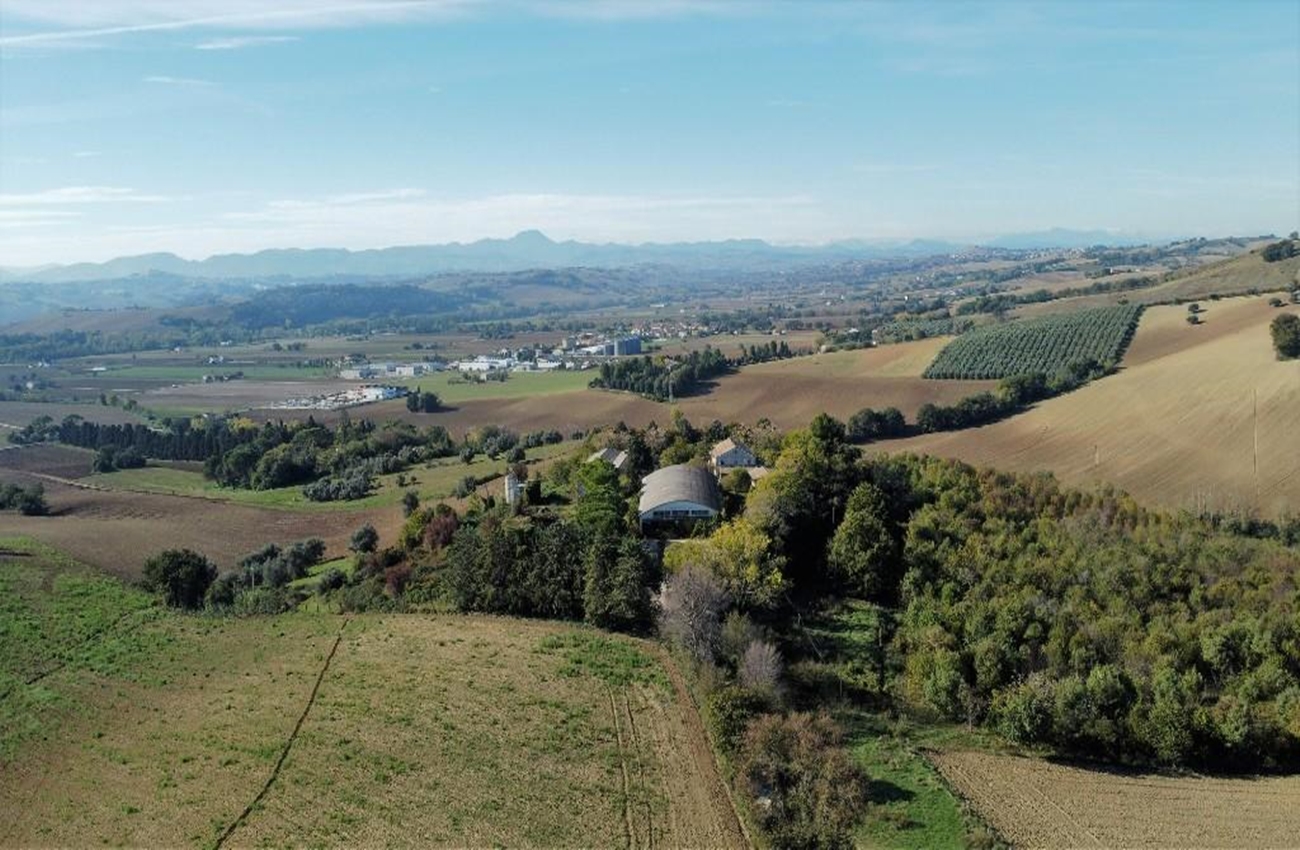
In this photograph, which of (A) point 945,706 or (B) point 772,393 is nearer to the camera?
(A) point 945,706

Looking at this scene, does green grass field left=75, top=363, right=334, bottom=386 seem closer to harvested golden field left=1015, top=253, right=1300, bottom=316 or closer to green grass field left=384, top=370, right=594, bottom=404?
green grass field left=384, top=370, right=594, bottom=404

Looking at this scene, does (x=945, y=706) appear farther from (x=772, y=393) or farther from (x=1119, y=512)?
(x=772, y=393)

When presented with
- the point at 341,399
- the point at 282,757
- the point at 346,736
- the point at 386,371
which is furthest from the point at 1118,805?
the point at 386,371

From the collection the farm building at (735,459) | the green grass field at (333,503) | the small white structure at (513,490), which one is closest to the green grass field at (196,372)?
the green grass field at (333,503)

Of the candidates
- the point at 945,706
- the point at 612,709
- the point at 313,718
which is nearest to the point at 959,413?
the point at 945,706

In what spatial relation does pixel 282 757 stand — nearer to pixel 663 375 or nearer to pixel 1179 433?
pixel 1179 433
